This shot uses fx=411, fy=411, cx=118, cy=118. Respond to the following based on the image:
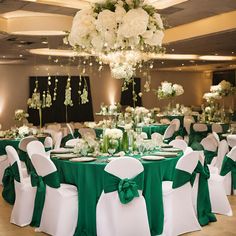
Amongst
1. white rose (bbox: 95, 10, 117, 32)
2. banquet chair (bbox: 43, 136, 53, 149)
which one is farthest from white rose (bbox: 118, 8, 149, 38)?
banquet chair (bbox: 43, 136, 53, 149)

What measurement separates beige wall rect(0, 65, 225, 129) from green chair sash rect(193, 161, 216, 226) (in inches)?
293

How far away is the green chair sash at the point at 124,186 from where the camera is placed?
14.3ft

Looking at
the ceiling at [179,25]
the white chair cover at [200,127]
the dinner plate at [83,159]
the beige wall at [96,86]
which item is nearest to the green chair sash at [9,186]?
the dinner plate at [83,159]

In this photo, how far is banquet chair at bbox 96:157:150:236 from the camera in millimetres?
4426

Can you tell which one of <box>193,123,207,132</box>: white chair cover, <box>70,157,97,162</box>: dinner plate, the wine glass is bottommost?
<box>193,123,207,132</box>: white chair cover

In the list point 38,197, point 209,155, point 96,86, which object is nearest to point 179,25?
point 209,155

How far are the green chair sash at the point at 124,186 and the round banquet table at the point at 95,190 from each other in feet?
0.55

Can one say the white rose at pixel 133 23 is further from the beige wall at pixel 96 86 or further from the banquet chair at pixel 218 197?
the beige wall at pixel 96 86

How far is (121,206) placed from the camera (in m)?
4.45

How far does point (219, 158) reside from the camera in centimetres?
670

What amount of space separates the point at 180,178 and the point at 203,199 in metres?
0.66

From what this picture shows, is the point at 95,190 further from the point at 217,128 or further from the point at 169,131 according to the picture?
the point at 169,131

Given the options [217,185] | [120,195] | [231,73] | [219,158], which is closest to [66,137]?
[219,158]

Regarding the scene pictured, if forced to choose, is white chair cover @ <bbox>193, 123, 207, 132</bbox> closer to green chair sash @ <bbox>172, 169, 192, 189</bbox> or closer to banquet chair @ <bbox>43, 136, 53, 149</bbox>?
banquet chair @ <bbox>43, 136, 53, 149</bbox>
